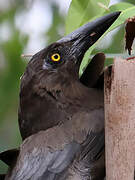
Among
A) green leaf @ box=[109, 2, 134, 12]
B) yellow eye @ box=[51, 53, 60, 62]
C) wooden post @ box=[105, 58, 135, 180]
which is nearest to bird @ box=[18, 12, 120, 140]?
A: yellow eye @ box=[51, 53, 60, 62]

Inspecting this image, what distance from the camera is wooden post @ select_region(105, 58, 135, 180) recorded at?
1224mm

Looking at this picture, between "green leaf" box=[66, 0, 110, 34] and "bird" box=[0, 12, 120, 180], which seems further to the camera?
"green leaf" box=[66, 0, 110, 34]

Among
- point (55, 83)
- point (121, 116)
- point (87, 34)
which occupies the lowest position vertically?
point (121, 116)

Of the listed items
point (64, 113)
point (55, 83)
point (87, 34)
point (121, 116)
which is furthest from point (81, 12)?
point (121, 116)

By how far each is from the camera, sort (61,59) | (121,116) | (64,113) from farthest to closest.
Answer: (61,59)
(64,113)
(121,116)

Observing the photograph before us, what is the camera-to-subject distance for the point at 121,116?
1.23 metres

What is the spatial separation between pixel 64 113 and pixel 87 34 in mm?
305

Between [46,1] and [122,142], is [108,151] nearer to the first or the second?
[122,142]

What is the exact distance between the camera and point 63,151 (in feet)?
5.05

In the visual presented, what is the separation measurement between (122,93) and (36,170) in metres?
0.47

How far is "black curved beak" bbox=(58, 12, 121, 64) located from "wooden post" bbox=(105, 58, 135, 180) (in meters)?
0.41

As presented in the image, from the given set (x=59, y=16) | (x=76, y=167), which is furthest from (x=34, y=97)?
(x=59, y=16)

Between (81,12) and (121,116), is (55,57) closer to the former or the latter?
(81,12)

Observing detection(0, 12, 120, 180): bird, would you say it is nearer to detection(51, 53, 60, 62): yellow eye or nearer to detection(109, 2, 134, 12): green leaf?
detection(51, 53, 60, 62): yellow eye
